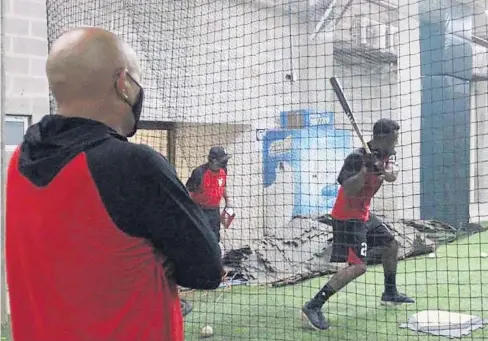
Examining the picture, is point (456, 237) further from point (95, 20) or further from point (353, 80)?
point (95, 20)

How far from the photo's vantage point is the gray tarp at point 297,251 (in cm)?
688

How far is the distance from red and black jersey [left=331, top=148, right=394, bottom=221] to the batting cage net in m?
0.01

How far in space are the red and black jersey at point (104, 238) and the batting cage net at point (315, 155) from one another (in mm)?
3238

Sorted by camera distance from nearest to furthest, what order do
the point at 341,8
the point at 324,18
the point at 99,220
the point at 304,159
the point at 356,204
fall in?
the point at 99,220
the point at 356,204
the point at 324,18
the point at 341,8
the point at 304,159

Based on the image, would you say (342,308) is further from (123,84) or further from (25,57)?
(123,84)

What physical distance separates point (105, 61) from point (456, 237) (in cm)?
852

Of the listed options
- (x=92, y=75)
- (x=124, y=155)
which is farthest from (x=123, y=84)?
(x=124, y=155)

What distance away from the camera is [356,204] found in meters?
4.97

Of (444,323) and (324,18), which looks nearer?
(444,323)

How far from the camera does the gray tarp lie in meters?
6.88

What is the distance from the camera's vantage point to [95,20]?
17.1 feet

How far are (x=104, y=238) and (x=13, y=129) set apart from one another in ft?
14.6

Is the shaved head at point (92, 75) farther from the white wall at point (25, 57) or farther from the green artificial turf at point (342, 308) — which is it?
the white wall at point (25, 57)

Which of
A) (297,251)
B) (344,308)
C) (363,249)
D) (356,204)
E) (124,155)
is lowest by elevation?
(344,308)
